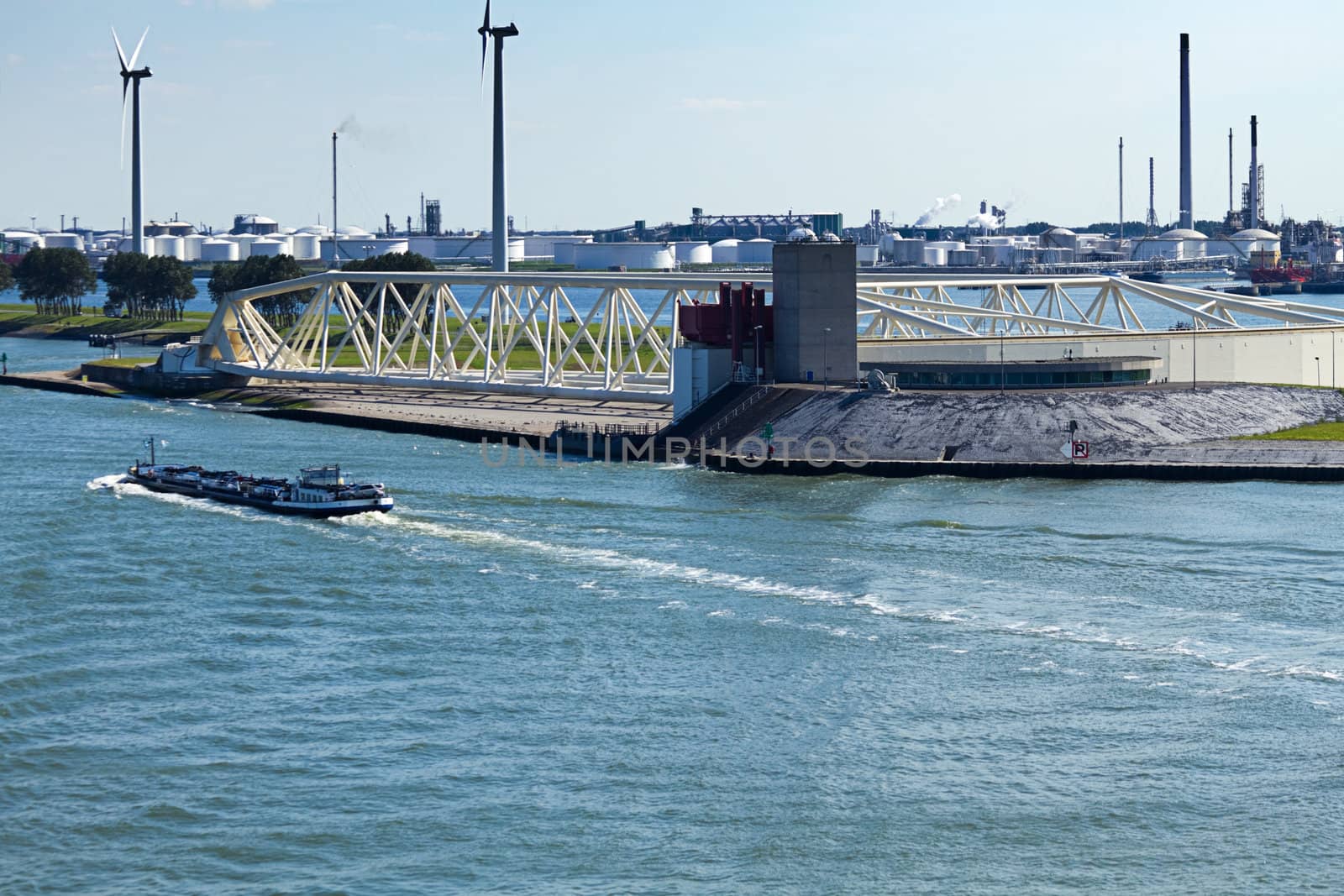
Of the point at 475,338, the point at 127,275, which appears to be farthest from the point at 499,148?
the point at 127,275

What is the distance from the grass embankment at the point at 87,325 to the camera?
178000mm

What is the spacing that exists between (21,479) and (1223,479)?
5009 centimetres

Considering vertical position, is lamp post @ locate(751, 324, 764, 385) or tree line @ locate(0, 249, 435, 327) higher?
tree line @ locate(0, 249, 435, 327)

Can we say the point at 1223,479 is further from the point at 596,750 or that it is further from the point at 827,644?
the point at 596,750

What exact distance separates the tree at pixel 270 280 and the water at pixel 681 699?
103 m

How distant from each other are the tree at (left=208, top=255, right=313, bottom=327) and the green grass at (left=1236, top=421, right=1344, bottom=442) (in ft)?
336

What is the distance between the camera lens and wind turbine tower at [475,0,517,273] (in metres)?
138

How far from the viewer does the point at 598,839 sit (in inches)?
1379

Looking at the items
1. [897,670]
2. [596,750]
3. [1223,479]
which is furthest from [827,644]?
[1223,479]

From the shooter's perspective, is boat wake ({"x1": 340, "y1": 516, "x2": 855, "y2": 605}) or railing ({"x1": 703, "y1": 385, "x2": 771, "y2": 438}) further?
railing ({"x1": 703, "y1": 385, "x2": 771, "y2": 438})

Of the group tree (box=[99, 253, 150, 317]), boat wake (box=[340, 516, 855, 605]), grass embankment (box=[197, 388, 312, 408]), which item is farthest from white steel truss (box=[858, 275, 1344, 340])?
tree (box=[99, 253, 150, 317])

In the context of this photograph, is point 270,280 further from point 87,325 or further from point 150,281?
point 87,325

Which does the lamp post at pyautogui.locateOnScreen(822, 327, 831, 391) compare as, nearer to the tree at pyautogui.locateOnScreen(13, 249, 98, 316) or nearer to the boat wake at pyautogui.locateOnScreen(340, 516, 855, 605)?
the boat wake at pyautogui.locateOnScreen(340, 516, 855, 605)

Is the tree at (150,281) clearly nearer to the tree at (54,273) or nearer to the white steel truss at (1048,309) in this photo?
the tree at (54,273)
